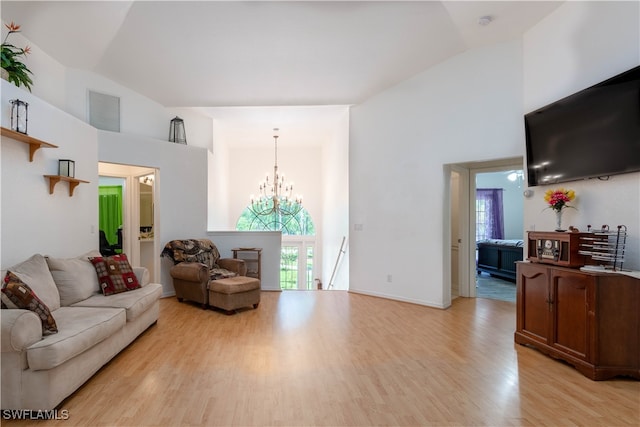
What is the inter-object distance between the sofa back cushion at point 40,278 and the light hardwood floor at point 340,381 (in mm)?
745

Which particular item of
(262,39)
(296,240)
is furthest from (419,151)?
(296,240)

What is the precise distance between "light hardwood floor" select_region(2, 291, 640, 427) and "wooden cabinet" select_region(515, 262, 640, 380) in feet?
0.41

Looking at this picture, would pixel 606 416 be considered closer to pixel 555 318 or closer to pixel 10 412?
pixel 555 318

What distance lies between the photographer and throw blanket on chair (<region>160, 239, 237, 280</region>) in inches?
190

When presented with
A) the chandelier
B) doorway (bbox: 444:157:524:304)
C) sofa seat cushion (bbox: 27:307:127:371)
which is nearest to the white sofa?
Result: sofa seat cushion (bbox: 27:307:127:371)

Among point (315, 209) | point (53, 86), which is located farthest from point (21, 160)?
point (315, 209)

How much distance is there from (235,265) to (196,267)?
0.72 m

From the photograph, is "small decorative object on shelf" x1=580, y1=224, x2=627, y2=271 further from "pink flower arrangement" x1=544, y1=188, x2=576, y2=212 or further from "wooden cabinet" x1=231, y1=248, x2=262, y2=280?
"wooden cabinet" x1=231, y1=248, x2=262, y2=280

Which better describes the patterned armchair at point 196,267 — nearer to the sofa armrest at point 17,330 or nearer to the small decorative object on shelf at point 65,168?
the small decorative object on shelf at point 65,168

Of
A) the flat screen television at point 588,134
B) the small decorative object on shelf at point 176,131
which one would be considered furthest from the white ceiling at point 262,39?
the flat screen television at point 588,134

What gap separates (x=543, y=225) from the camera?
3.46 metres

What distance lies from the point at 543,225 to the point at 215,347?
12.0 feet

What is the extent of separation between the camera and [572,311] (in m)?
2.66

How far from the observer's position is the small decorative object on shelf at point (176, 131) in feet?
18.4
